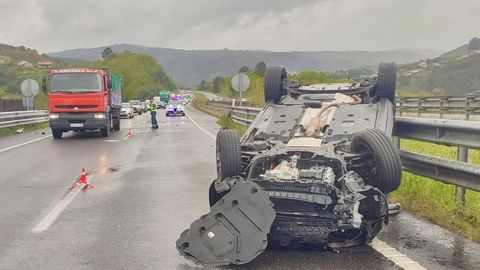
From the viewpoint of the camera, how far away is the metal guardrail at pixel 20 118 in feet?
81.9

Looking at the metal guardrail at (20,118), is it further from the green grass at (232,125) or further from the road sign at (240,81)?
the road sign at (240,81)

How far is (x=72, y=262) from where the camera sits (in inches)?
192

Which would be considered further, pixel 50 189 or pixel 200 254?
pixel 50 189

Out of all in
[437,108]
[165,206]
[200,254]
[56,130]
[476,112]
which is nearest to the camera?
[200,254]

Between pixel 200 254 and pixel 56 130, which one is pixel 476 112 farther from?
pixel 200 254

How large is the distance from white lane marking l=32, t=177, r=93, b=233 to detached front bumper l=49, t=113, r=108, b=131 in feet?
39.7

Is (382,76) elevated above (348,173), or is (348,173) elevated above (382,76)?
(382,76)

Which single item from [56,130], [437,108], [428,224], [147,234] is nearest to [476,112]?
[437,108]

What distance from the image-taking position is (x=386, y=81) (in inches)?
297

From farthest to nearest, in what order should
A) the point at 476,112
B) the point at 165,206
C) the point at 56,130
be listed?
the point at 476,112
the point at 56,130
the point at 165,206

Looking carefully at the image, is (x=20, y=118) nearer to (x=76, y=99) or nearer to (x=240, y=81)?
(x=76, y=99)

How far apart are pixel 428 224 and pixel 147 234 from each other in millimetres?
3184

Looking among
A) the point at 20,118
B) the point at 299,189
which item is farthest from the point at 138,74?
the point at 299,189

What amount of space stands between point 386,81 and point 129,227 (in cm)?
396
